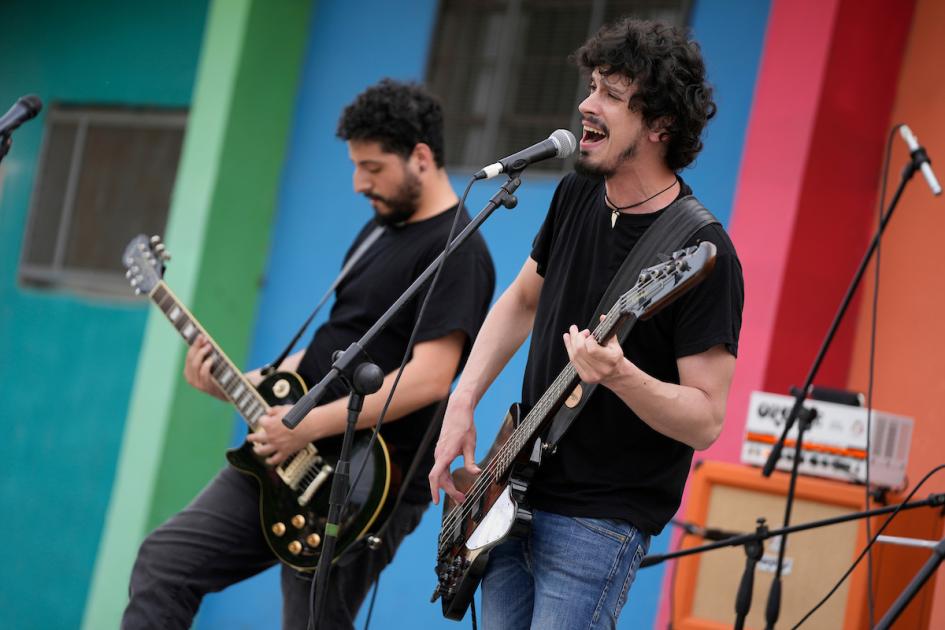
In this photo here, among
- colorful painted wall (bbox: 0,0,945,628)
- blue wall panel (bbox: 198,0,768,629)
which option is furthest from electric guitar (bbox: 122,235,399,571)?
blue wall panel (bbox: 198,0,768,629)

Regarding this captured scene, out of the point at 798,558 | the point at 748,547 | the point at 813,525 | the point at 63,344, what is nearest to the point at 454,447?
the point at 813,525

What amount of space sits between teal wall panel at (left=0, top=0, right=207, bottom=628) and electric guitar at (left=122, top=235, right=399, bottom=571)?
10.0ft

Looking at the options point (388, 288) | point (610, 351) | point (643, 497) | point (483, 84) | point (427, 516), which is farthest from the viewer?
point (483, 84)

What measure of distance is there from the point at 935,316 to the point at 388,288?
6.51ft

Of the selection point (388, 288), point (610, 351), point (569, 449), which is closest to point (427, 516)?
point (388, 288)

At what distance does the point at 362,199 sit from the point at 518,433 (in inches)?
133

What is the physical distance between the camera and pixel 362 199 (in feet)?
19.3

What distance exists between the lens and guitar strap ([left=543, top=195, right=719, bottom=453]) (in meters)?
2.55

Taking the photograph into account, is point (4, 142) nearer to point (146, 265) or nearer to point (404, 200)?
point (146, 265)

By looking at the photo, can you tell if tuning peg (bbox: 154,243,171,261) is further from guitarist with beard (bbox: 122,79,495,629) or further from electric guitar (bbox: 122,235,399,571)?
guitarist with beard (bbox: 122,79,495,629)

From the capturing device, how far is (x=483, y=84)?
579 centimetres

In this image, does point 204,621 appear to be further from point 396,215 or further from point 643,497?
point 643,497

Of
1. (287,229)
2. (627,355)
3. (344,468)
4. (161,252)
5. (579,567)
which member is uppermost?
(287,229)

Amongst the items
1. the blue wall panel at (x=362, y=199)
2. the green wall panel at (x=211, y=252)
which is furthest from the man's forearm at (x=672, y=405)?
the green wall panel at (x=211, y=252)
